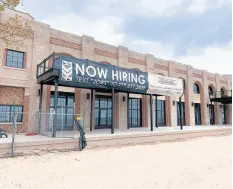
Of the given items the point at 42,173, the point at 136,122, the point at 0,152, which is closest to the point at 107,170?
the point at 42,173

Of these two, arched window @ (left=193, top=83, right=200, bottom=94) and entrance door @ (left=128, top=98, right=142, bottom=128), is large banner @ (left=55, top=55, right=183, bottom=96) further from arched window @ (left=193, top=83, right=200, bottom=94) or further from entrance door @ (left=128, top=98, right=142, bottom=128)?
arched window @ (left=193, top=83, right=200, bottom=94)

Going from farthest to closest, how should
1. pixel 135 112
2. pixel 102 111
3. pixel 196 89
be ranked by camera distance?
1. pixel 196 89
2. pixel 135 112
3. pixel 102 111

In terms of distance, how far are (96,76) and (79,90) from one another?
144 inches

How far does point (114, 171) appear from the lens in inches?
289

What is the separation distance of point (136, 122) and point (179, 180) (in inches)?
532

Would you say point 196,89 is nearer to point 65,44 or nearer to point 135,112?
point 135,112

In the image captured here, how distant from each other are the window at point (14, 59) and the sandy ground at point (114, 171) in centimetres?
732

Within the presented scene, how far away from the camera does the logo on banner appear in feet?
37.3

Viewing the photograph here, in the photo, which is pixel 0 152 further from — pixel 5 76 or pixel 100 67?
pixel 100 67

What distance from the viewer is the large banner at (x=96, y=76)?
11.6 meters

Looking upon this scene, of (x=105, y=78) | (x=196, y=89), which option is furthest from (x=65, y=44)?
(x=196, y=89)

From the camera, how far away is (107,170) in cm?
746

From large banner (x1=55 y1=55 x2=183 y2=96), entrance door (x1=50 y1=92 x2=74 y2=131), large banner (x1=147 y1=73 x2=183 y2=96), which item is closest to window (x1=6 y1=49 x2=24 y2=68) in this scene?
entrance door (x1=50 y1=92 x2=74 y2=131)

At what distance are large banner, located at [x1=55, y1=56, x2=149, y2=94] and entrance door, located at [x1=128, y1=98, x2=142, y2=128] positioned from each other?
4479mm
